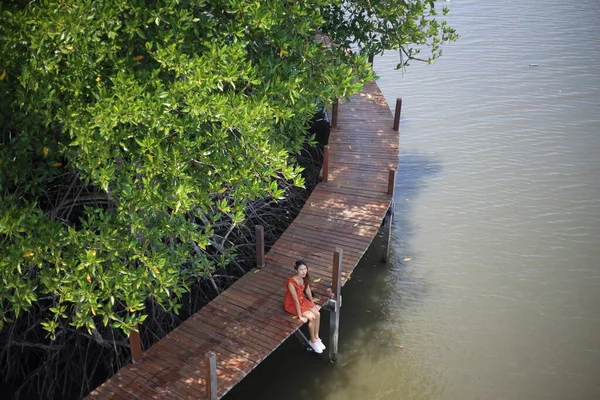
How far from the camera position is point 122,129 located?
7.55m

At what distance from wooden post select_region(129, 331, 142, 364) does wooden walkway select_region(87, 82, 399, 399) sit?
0.07 metres

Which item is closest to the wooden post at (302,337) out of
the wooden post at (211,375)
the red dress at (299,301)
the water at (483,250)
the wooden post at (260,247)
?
the water at (483,250)

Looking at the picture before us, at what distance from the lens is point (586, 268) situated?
13.7m

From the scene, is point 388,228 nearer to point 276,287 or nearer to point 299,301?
point 276,287

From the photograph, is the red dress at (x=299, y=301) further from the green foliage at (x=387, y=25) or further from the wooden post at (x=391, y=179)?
the green foliage at (x=387, y=25)

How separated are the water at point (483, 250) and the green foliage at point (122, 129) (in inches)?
163

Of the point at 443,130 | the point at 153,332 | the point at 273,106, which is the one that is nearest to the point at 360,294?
the point at 153,332

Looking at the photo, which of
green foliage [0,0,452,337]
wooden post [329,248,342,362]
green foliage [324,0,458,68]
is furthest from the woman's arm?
green foliage [324,0,458,68]

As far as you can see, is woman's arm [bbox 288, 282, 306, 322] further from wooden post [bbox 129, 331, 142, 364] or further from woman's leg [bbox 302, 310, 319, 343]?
wooden post [bbox 129, 331, 142, 364]

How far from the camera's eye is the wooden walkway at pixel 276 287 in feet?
29.7

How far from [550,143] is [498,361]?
9.07 metres

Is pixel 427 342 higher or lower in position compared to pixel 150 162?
lower

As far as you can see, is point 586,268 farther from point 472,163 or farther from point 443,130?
A: point 443,130

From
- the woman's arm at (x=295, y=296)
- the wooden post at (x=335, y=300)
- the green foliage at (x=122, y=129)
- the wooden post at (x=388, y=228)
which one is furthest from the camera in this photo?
the wooden post at (x=388, y=228)
